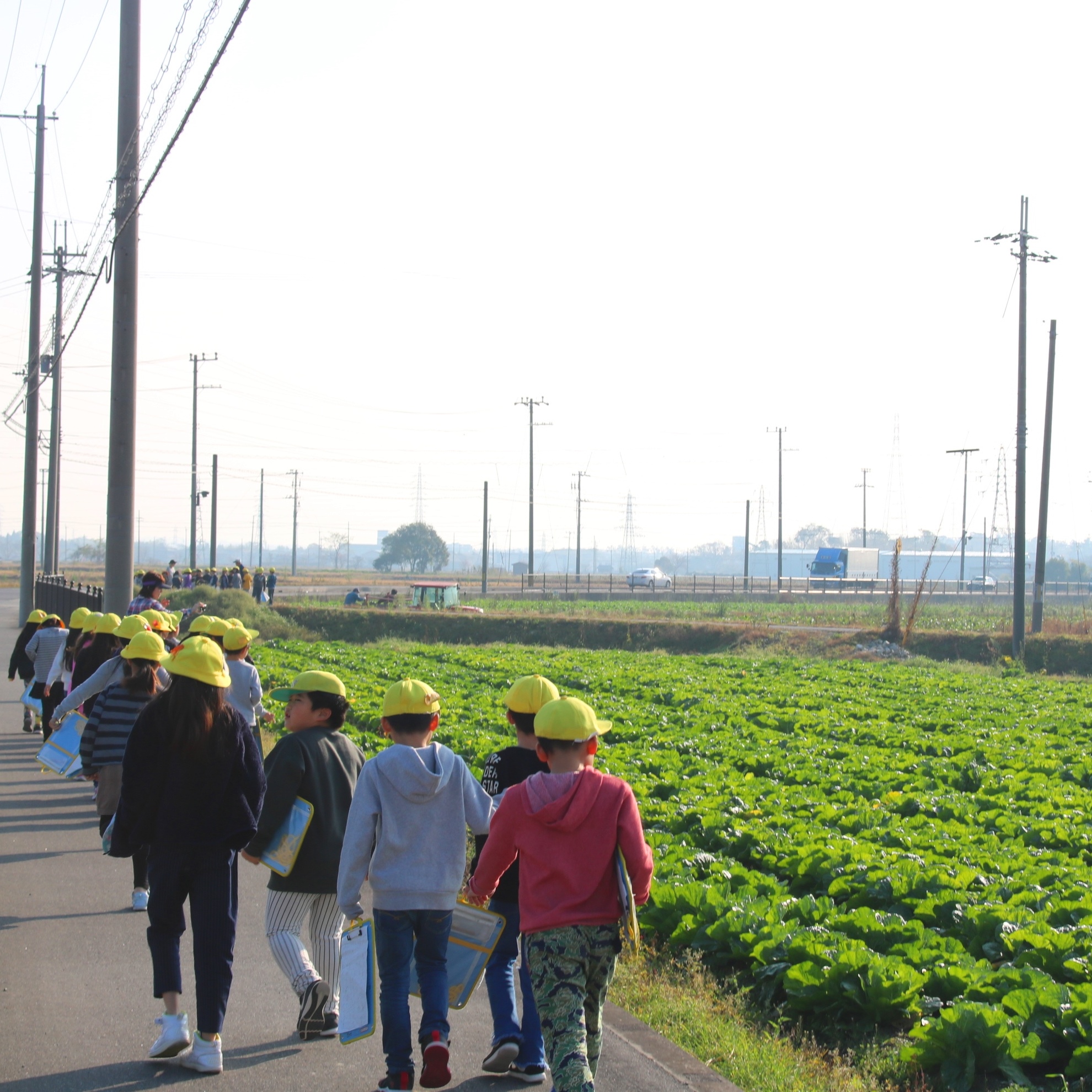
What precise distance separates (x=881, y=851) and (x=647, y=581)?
230 ft

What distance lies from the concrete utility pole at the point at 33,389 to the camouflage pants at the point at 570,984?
2759 cm

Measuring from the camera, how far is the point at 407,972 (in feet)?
15.2

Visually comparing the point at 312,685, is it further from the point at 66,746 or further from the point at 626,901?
the point at 66,746

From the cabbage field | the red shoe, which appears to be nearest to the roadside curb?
the cabbage field

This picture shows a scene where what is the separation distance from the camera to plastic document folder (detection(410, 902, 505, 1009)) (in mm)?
4809

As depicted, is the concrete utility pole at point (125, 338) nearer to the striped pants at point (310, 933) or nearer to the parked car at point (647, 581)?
the striped pants at point (310, 933)

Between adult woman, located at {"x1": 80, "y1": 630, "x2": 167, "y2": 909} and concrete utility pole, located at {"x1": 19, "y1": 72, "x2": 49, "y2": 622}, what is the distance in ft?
77.9

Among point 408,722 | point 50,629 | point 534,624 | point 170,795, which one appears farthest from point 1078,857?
point 534,624

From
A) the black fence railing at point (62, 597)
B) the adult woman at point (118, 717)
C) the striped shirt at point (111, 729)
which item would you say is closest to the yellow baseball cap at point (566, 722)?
the adult woman at point (118, 717)

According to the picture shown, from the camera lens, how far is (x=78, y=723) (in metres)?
8.80

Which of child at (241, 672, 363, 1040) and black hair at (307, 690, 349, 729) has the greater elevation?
black hair at (307, 690, 349, 729)

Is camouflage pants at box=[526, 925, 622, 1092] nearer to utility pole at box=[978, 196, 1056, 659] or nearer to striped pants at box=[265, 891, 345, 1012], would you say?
striped pants at box=[265, 891, 345, 1012]

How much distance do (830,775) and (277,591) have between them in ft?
179

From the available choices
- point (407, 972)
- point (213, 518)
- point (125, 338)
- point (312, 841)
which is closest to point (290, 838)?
point (312, 841)
